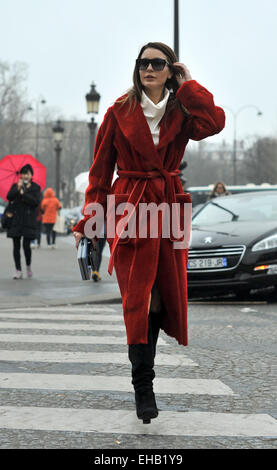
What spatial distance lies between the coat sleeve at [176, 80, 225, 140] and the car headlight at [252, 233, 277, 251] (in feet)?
19.2

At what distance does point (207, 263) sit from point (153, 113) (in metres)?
6.04

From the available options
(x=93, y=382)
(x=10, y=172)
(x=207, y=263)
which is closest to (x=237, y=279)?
(x=207, y=263)

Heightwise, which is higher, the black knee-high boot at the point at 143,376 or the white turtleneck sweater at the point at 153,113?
the white turtleneck sweater at the point at 153,113

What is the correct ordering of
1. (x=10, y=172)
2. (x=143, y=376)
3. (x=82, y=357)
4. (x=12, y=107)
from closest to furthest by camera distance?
(x=143, y=376) → (x=82, y=357) → (x=10, y=172) → (x=12, y=107)

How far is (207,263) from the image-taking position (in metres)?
10.1

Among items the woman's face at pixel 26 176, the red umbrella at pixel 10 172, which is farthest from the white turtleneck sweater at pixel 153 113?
the red umbrella at pixel 10 172

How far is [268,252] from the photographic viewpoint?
32.7 ft

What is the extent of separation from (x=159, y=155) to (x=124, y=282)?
65cm

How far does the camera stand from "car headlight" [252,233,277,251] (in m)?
9.99

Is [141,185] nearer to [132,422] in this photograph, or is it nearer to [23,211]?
[132,422]

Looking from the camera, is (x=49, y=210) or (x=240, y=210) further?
(x=49, y=210)

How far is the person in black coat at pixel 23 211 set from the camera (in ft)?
42.7

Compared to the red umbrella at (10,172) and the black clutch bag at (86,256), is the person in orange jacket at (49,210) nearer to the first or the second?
the red umbrella at (10,172)
